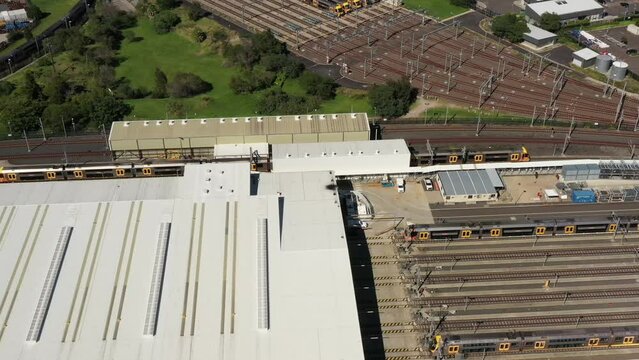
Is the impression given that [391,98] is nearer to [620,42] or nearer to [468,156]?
[468,156]

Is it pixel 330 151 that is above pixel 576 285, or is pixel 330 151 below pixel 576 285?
above

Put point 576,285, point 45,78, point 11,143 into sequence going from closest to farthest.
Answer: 1. point 576,285
2. point 11,143
3. point 45,78

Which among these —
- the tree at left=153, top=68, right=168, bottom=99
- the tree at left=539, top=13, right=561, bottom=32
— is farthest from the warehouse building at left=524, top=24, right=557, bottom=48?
the tree at left=153, top=68, right=168, bottom=99

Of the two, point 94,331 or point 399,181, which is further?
point 399,181

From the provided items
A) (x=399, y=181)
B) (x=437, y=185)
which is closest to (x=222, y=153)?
(x=399, y=181)

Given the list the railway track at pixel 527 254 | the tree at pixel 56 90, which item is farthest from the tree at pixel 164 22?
the railway track at pixel 527 254

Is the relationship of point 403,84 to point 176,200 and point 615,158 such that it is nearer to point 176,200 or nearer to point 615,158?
point 615,158

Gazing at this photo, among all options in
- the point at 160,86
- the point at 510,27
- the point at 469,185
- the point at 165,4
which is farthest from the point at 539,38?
the point at 165,4
